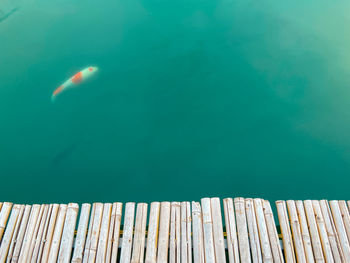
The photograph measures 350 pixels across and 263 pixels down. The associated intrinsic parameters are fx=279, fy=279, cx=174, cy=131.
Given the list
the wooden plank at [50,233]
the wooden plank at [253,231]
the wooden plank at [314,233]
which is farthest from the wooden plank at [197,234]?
the wooden plank at [50,233]

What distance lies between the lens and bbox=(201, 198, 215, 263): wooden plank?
63.0 inches

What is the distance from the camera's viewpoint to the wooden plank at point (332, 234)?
1596 millimetres

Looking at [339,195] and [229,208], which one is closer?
[229,208]

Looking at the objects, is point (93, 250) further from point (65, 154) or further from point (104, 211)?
point (65, 154)

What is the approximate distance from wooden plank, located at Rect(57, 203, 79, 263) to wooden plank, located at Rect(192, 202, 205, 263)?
2.43ft

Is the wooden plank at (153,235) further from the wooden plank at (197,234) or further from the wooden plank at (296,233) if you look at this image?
the wooden plank at (296,233)

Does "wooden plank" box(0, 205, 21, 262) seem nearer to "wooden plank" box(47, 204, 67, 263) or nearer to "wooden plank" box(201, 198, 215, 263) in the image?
"wooden plank" box(47, 204, 67, 263)

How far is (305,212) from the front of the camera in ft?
5.72

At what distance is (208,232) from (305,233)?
0.57m

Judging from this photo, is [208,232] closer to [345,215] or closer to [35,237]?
[345,215]

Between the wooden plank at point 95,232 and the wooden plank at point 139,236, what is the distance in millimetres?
226

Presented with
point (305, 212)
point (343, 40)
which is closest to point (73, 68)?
point (305, 212)

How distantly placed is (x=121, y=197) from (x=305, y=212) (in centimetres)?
160

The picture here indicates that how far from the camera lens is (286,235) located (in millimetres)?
1646
